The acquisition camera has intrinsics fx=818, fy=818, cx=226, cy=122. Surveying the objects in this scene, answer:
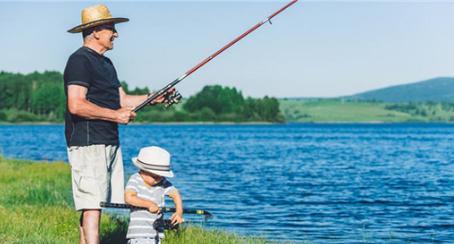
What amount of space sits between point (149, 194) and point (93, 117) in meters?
0.85

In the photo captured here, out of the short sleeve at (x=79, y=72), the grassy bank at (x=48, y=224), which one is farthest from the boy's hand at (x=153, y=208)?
the grassy bank at (x=48, y=224)

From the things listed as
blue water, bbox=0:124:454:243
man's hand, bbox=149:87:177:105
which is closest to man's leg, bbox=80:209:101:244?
man's hand, bbox=149:87:177:105

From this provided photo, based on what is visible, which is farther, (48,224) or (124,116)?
(48,224)

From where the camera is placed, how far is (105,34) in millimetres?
6898

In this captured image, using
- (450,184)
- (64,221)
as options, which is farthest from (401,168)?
(64,221)

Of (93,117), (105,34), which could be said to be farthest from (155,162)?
(105,34)

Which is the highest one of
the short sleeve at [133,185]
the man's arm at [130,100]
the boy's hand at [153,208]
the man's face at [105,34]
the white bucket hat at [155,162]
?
the man's face at [105,34]

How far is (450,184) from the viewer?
29562 millimetres

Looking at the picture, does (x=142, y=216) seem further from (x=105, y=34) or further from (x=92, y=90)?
(x=105, y=34)

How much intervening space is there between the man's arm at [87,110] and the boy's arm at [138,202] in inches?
26.6

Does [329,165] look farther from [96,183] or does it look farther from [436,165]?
[96,183]

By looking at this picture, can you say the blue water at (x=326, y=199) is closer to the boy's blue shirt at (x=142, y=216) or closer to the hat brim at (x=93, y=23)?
the boy's blue shirt at (x=142, y=216)

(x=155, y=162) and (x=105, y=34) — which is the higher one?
(x=105, y=34)

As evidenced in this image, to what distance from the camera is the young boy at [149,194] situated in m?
6.89
